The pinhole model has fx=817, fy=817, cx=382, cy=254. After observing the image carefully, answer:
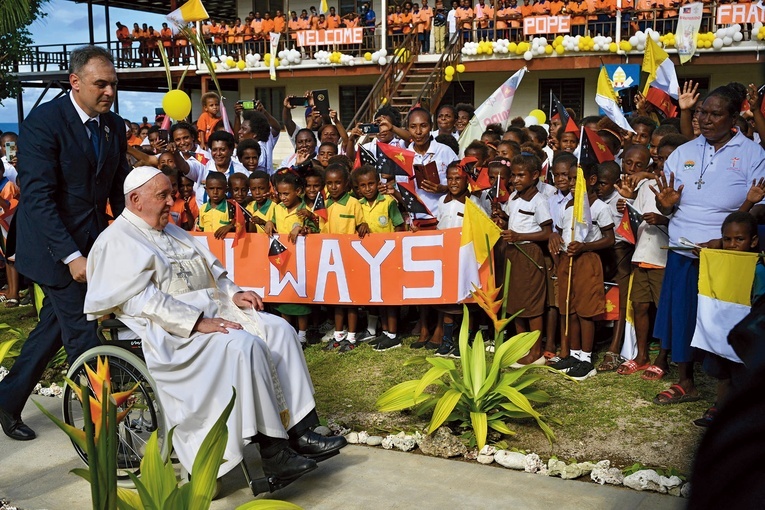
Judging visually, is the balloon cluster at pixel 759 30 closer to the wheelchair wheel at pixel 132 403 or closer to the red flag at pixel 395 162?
the red flag at pixel 395 162

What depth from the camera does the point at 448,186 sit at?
Result: 6.88m

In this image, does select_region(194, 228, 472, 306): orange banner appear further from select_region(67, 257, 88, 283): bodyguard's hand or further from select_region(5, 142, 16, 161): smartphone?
select_region(5, 142, 16, 161): smartphone

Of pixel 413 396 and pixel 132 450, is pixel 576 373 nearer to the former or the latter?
pixel 413 396

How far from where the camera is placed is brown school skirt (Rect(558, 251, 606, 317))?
622 centimetres

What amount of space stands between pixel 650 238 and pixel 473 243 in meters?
1.34

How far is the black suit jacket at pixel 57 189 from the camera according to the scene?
4605 mm

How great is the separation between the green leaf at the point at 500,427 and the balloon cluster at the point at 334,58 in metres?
19.7

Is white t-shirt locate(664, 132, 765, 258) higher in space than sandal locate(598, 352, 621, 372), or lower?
higher

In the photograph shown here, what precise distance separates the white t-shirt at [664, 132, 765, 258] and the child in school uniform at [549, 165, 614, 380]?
818 millimetres

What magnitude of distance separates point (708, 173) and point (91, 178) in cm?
384

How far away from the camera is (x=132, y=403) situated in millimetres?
4422

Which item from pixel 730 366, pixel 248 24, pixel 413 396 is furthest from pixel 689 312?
pixel 248 24

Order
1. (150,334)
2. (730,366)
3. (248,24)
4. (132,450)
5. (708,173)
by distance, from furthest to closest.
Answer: (248,24) → (708,173) → (730,366) → (132,450) → (150,334)

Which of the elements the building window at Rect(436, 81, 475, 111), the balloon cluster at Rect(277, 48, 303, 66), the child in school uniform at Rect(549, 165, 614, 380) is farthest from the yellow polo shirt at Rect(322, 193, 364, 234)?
the building window at Rect(436, 81, 475, 111)
